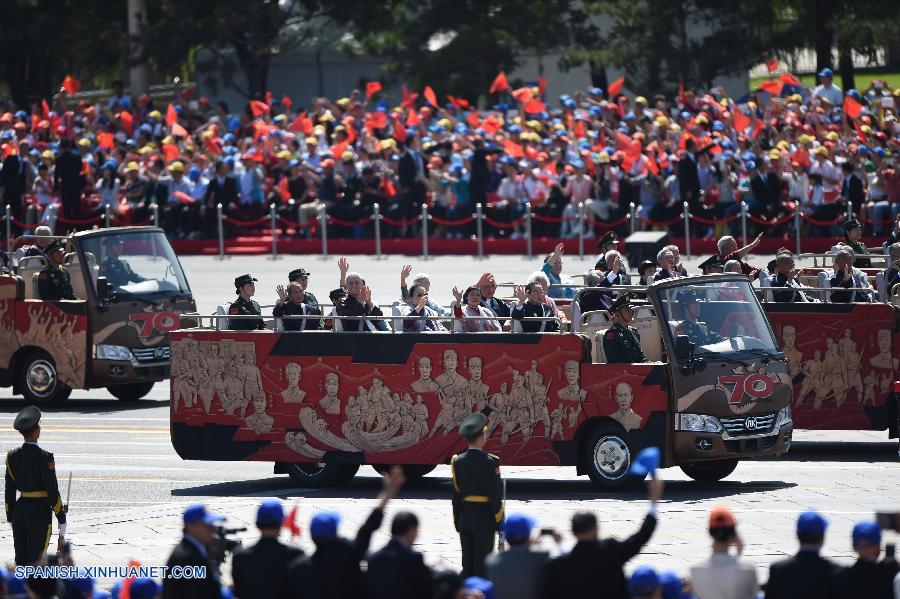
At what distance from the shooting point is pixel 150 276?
26.5 m

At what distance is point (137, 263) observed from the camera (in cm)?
2645

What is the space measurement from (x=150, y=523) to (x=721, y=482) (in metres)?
6.08

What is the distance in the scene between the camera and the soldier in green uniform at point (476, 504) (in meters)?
13.9

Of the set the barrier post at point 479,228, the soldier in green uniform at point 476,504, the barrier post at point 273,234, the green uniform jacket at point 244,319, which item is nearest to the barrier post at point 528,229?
the barrier post at point 479,228

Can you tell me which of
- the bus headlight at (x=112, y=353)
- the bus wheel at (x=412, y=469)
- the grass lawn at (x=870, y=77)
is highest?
the grass lawn at (x=870, y=77)

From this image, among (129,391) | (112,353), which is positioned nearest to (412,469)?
(112,353)

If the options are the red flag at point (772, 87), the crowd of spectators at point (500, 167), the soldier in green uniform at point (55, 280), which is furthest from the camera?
the red flag at point (772, 87)

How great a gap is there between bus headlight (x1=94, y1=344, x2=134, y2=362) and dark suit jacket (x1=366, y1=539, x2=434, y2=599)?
15431 millimetres

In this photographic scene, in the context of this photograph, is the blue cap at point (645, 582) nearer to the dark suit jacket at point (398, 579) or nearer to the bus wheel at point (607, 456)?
the dark suit jacket at point (398, 579)

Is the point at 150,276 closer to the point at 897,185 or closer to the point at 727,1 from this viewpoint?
the point at 897,185

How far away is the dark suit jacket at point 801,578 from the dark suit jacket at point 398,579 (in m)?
2.02

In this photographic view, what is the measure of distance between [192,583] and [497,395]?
27.7ft

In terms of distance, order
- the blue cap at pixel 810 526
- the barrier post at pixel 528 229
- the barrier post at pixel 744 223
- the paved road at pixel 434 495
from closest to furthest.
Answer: the blue cap at pixel 810 526, the paved road at pixel 434 495, the barrier post at pixel 744 223, the barrier post at pixel 528 229

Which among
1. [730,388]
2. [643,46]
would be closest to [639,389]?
[730,388]
